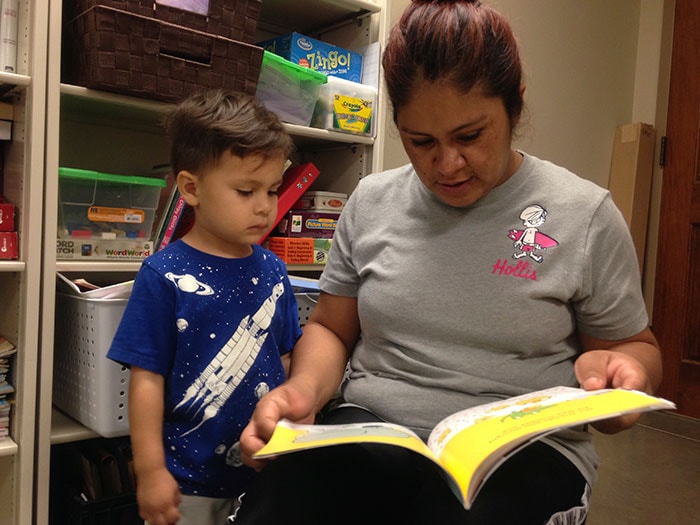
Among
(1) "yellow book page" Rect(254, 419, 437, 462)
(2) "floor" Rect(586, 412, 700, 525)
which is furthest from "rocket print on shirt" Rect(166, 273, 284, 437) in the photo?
(2) "floor" Rect(586, 412, 700, 525)

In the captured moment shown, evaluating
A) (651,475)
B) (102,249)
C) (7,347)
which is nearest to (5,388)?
(7,347)

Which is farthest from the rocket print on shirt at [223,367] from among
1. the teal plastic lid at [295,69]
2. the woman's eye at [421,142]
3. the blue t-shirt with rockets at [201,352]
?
the teal plastic lid at [295,69]

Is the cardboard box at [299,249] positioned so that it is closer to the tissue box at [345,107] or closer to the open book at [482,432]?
the tissue box at [345,107]

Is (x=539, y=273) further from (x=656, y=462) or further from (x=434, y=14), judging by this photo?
(x=656, y=462)

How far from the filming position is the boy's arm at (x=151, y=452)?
34.7 inches

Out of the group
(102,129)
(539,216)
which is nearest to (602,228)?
(539,216)

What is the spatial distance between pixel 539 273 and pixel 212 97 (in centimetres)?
60

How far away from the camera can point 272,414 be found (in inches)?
29.1

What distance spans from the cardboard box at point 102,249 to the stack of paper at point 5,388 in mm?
202

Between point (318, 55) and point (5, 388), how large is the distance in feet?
3.64

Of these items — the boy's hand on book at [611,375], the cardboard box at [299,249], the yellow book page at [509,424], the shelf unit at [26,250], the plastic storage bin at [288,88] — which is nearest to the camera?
the yellow book page at [509,424]

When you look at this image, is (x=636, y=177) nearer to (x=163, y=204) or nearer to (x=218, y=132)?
(x=163, y=204)

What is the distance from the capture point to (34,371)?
121cm

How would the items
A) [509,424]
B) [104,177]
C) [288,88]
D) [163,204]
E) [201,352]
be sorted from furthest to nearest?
[288,88]
[163,204]
[104,177]
[201,352]
[509,424]
